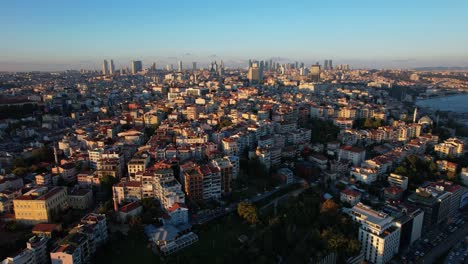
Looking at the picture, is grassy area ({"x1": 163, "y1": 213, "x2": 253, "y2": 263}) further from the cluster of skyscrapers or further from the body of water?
the cluster of skyscrapers

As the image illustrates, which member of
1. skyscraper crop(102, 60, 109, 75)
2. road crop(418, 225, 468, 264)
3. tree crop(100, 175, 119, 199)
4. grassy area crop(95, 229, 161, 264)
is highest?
skyscraper crop(102, 60, 109, 75)

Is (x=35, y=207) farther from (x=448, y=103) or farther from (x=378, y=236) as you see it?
(x=448, y=103)

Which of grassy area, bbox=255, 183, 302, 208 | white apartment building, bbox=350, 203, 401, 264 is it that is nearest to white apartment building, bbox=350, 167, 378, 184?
grassy area, bbox=255, 183, 302, 208

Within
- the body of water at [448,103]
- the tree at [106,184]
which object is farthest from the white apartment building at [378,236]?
the body of water at [448,103]

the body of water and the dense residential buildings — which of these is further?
the body of water

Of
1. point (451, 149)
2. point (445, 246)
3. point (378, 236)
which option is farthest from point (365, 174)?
point (451, 149)

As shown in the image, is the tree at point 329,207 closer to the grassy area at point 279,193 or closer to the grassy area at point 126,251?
the grassy area at point 279,193
